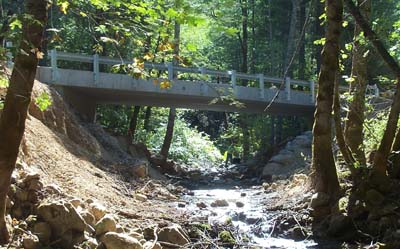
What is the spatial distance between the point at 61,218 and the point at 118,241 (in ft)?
2.63

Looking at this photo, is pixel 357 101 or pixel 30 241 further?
pixel 357 101

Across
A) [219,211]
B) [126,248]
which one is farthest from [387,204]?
[126,248]

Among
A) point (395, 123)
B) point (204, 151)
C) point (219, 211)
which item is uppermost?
point (395, 123)

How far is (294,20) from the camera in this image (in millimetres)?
24141

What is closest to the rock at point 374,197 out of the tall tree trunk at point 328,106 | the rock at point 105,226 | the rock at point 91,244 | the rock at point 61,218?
the tall tree trunk at point 328,106

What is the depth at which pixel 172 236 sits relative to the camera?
23.9ft

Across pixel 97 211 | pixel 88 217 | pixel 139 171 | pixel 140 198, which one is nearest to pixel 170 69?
pixel 139 171

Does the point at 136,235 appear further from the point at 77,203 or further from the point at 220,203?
the point at 220,203

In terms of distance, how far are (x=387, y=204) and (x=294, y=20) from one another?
17148 millimetres

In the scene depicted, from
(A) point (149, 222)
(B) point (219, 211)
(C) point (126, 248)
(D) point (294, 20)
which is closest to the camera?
(C) point (126, 248)

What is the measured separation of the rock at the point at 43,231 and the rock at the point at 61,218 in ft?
0.24

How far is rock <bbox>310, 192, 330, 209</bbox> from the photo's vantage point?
9.25m

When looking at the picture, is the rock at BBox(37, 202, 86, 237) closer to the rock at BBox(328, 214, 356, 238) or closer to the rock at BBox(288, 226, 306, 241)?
the rock at BBox(288, 226, 306, 241)

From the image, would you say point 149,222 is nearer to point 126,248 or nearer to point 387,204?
point 126,248
